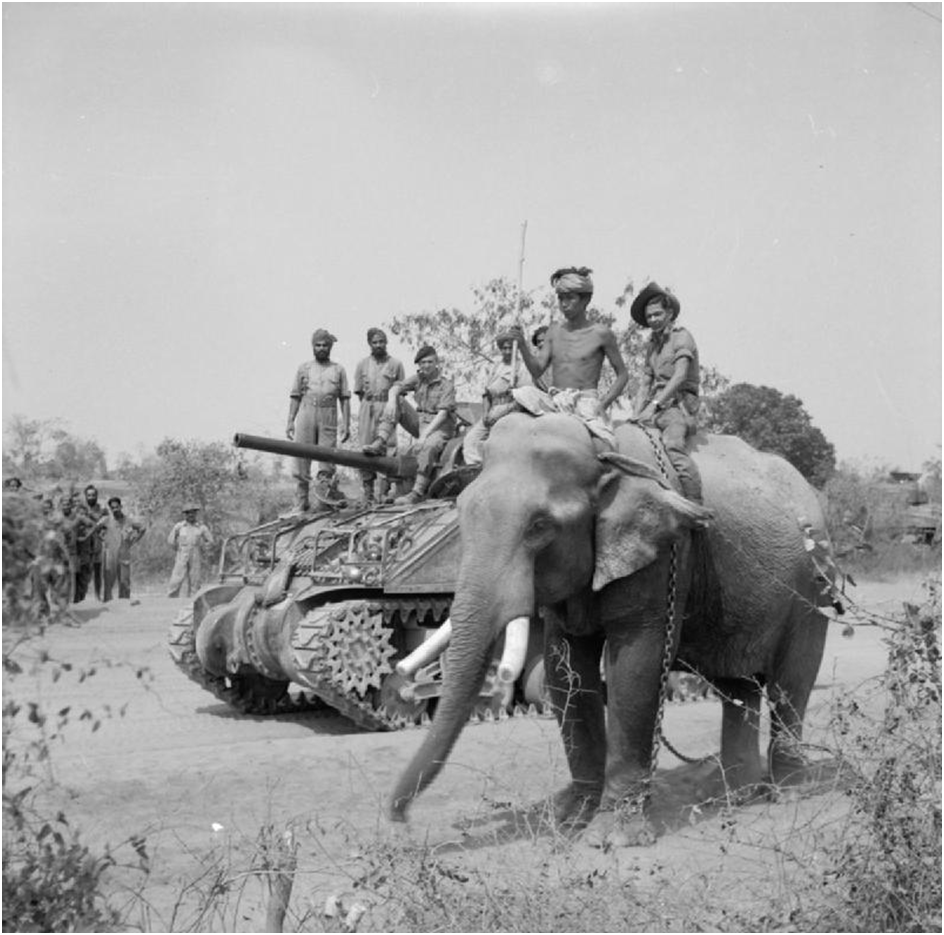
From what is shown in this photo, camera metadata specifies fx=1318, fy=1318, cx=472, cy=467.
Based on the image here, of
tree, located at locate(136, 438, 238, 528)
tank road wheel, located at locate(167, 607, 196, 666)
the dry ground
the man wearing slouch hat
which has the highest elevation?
the man wearing slouch hat

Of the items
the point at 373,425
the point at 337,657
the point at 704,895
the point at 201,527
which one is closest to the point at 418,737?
the point at 337,657

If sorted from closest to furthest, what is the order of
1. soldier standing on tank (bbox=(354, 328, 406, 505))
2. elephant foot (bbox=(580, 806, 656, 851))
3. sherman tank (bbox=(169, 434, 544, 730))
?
elephant foot (bbox=(580, 806, 656, 851)), sherman tank (bbox=(169, 434, 544, 730)), soldier standing on tank (bbox=(354, 328, 406, 505))

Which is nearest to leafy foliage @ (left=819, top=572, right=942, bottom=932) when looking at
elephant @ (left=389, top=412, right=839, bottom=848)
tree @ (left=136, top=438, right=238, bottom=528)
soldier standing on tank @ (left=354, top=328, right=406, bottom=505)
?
elephant @ (left=389, top=412, right=839, bottom=848)

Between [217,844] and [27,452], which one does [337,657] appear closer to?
[217,844]

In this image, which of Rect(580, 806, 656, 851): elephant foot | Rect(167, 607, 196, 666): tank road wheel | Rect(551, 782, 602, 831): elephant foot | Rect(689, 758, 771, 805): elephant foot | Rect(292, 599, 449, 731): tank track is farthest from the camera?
Rect(167, 607, 196, 666): tank road wheel

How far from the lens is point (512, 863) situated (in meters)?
6.11

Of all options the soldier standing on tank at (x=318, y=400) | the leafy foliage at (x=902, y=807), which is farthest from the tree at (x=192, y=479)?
the leafy foliage at (x=902, y=807)

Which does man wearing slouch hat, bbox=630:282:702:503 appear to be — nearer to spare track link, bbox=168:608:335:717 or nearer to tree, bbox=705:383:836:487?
spare track link, bbox=168:608:335:717

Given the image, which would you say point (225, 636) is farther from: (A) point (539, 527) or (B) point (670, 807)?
(A) point (539, 527)

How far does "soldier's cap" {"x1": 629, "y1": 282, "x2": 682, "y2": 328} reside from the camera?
8.63m

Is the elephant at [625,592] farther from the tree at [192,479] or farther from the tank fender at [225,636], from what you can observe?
the tree at [192,479]

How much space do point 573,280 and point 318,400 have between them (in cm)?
630

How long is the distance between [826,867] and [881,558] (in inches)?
1104

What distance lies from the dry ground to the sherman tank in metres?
0.52
